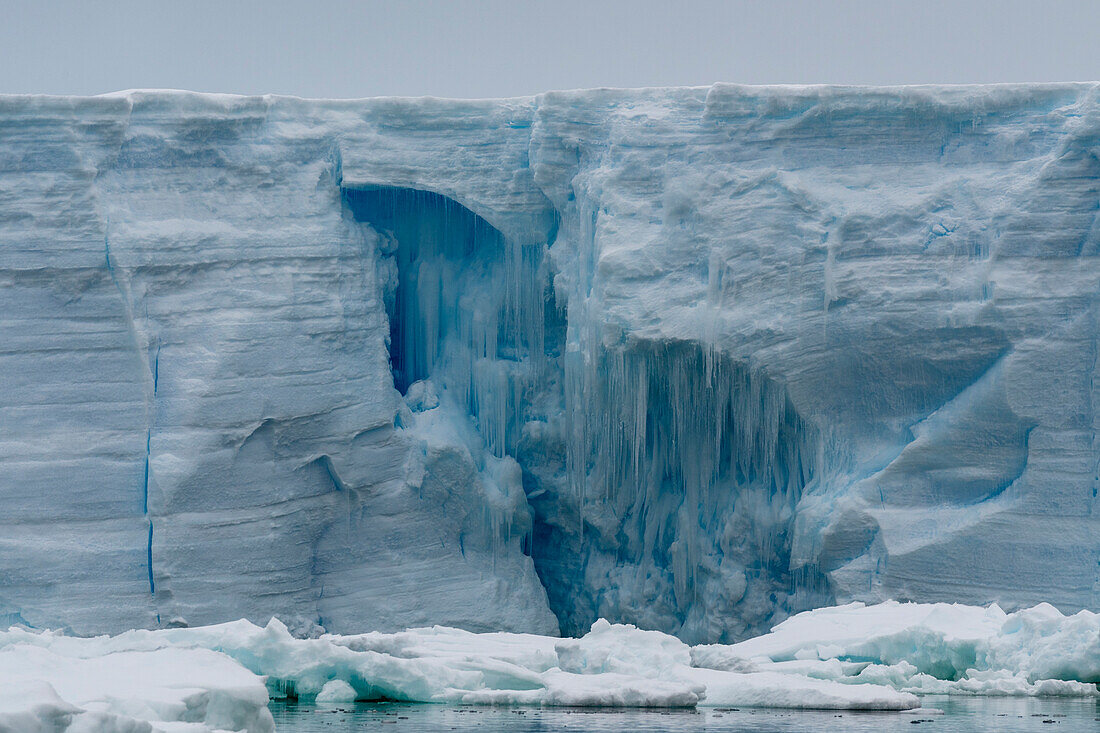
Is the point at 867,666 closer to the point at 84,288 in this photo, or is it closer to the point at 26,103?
the point at 84,288

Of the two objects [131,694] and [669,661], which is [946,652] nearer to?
[669,661]

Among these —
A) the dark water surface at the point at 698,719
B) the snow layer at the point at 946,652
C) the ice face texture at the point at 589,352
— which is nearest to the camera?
the dark water surface at the point at 698,719

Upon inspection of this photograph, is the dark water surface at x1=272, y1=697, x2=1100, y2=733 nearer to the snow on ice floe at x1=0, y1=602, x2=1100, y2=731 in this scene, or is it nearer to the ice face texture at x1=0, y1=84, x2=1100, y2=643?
the snow on ice floe at x1=0, y1=602, x2=1100, y2=731

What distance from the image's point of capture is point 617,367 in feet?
53.2

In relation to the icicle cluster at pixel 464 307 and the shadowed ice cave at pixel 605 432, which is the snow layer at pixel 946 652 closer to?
the shadowed ice cave at pixel 605 432

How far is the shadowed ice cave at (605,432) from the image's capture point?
16359 millimetres

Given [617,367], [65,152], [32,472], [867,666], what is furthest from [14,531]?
[867,666]

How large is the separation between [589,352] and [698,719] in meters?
5.96

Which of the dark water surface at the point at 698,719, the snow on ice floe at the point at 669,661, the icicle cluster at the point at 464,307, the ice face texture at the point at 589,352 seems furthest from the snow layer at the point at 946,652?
the icicle cluster at the point at 464,307

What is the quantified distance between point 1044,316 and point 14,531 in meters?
10.2

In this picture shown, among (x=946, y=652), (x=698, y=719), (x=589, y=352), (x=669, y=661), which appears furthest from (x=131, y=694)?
(x=589, y=352)

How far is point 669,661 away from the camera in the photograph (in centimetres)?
1255

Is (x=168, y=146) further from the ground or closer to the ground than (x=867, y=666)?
further from the ground

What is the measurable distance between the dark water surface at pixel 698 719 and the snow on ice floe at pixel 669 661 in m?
0.22
